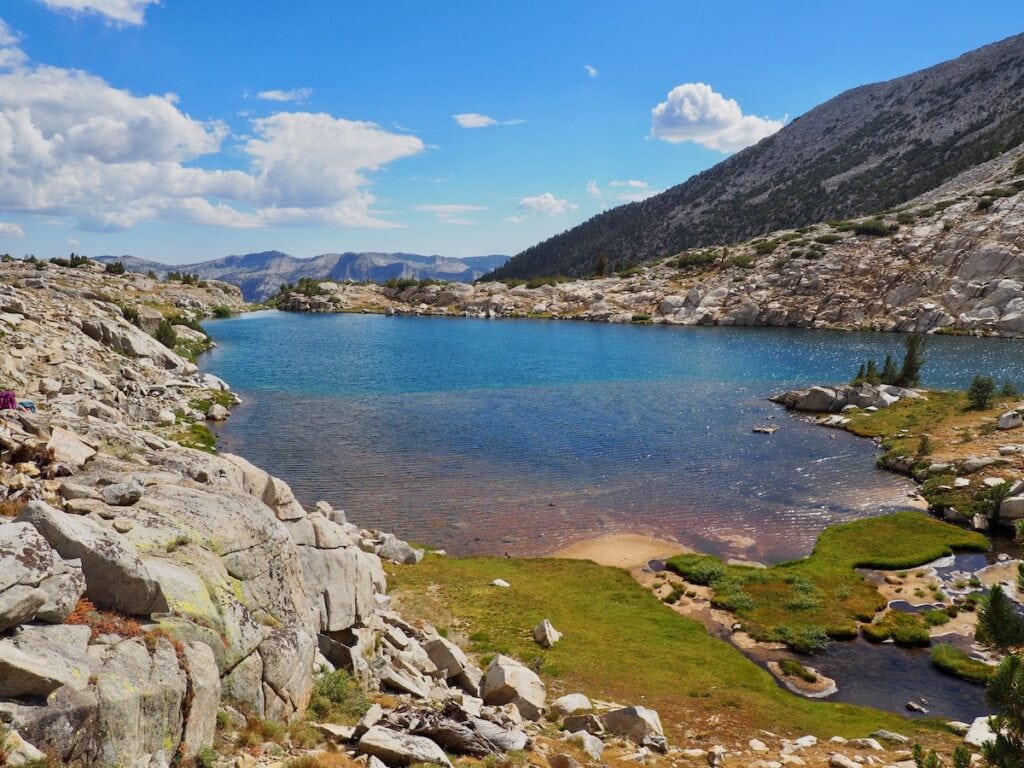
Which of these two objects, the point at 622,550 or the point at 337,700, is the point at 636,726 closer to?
the point at 337,700

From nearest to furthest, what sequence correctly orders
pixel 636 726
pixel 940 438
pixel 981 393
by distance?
pixel 636 726 → pixel 940 438 → pixel 981 393

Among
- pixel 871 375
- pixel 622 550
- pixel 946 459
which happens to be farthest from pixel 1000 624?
pixel 871 375

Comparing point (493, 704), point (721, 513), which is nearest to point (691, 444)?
point (721, 513)

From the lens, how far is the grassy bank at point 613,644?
2177 cm

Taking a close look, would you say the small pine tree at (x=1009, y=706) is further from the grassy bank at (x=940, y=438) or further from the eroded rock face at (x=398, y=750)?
the grassy bank at (x=940, y=438)

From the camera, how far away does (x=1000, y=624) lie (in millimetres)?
10836

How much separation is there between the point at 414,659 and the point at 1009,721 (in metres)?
15.8

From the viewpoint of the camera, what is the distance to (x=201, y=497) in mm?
17406

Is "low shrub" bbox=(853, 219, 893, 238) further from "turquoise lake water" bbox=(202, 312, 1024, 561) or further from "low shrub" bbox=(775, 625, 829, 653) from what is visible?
"low shrub" bbox=(775, 625, 829, 653)

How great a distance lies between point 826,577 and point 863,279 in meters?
132

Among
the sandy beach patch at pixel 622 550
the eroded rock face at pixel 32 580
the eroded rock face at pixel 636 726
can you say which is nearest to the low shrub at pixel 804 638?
the sandy beach patch at pixel 622 550

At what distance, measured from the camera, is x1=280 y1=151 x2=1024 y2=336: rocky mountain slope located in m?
127

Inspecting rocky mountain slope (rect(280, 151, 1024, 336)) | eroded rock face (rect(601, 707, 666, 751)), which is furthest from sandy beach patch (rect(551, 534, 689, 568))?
rocky mountain slope (rect(280, 151, 1024, 336))

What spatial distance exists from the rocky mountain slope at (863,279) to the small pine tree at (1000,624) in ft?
450
